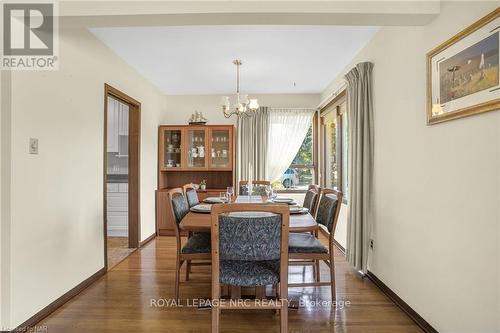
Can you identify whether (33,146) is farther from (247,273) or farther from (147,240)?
(147,240)

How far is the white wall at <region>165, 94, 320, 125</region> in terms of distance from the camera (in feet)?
16.4

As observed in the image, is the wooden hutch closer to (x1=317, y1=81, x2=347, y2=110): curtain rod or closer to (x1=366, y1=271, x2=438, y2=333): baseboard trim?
(x1=317, y1=81, x2=347, y2=110): curtain rod

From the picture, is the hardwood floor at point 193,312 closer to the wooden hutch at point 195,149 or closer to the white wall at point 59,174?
the white wall at point 59,174

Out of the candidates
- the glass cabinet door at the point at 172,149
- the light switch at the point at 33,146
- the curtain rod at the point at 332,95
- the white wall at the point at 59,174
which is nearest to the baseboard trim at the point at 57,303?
the white wall at the point at 59,174

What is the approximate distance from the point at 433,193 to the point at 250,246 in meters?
1.25

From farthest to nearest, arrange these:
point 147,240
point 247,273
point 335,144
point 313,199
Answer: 1. point 335,144
2. point 147,240
3. point 313,199
4. point 247,273

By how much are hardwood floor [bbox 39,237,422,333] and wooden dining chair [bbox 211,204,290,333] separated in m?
0.43

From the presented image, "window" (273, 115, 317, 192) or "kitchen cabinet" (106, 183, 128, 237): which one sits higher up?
"window" (273, 115, 317, 192)

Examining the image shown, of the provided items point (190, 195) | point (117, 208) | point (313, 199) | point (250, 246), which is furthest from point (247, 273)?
point (117, 208)

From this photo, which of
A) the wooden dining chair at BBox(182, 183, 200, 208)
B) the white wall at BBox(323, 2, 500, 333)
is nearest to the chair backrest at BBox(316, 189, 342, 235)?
the white wall at BBox(323, 2, 500, 333)

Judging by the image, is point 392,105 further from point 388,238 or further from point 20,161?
point 20,161

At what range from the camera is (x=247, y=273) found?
1.75 meters

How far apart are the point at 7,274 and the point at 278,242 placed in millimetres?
1743

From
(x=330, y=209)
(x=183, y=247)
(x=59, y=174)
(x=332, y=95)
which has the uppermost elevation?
(x=332, y=95)
